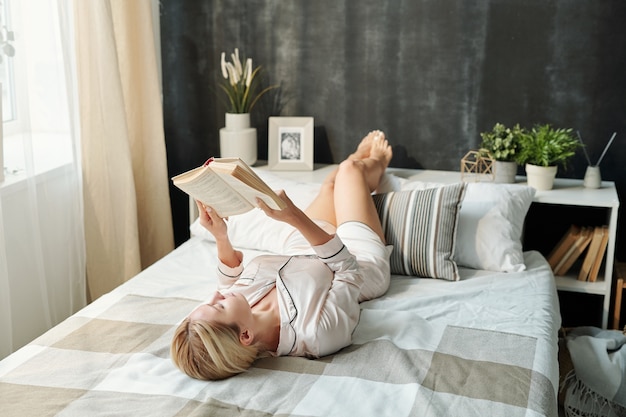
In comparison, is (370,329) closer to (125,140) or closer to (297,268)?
(297,268)

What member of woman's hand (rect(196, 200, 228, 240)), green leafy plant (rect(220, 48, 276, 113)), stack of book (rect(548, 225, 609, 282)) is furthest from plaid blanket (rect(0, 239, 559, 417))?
green leafy plant (rect(220, 48, 276, 113))

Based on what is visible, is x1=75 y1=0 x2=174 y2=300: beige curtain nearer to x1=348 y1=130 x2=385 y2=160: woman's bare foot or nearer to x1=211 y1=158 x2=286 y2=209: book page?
x1=348 y1=130 x2=385 y2=160: woman's bare foot

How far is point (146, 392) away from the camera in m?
1.88

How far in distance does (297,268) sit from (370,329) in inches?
11.0

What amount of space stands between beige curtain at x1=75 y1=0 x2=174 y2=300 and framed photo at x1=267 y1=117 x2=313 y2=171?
0.49m

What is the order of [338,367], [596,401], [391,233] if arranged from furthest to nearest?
[391,233] → [596,401] → [338,367]

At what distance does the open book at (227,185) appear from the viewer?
1884mm

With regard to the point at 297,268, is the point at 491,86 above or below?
above

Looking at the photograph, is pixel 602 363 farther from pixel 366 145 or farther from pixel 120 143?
pixel 120 143

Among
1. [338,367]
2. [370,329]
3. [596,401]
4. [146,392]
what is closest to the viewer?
[146,392]

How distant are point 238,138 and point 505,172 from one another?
3.82 feet

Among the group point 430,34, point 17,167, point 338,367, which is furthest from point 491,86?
point 17,167

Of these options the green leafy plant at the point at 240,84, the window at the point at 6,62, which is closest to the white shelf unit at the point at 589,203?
the green leafy plant at the point at 240,84

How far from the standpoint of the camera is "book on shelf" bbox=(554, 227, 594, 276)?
2.92 meters
